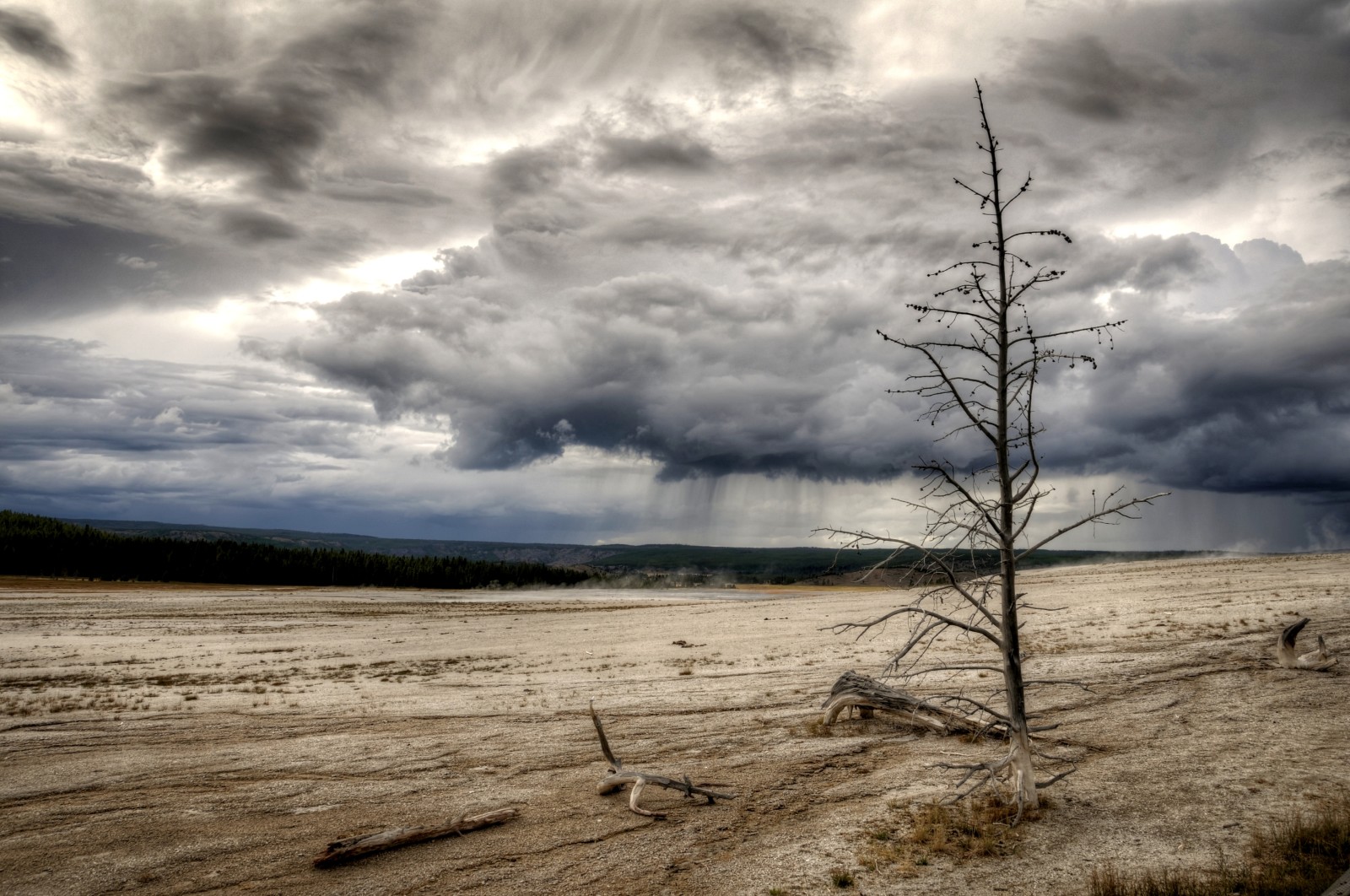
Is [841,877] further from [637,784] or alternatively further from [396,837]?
[396,837]

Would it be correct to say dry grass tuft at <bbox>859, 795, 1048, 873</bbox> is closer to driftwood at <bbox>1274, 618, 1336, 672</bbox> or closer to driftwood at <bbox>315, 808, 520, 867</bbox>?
driftwood at <bbox>315, 808, 520, 867</bbox>

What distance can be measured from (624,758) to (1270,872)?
1175 cm

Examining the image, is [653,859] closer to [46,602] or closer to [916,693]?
[916,693]

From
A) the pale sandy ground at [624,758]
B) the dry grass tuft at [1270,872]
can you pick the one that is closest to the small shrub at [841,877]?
the pale sandy ground at [624,758]

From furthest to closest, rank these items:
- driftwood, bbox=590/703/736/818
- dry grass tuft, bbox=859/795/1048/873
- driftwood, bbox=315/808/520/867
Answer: driftwood, bbox=590/703/736/818 → driftwood, bbox=315/808/520/867 → dry grass tuft, bbox=859/795/1048/873

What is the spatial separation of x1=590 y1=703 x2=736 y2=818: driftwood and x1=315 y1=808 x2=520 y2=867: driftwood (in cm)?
194

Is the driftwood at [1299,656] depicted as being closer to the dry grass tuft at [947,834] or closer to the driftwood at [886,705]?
the driftwood at [886,705]

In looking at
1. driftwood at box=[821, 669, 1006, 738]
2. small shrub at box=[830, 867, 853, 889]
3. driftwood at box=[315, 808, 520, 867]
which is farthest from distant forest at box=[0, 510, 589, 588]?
small shrub at box=[830, 867, 853, 889]

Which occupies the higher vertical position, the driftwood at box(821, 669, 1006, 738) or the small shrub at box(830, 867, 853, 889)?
the driftwood at box(821, 669, 1006, 738)

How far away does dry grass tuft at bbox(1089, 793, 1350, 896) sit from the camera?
929cm

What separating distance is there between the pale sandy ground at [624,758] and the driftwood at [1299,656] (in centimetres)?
63

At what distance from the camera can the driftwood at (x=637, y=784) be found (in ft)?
44.5

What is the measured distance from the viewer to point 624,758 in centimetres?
1727

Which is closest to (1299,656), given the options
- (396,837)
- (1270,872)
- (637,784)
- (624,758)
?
(1270,872)
